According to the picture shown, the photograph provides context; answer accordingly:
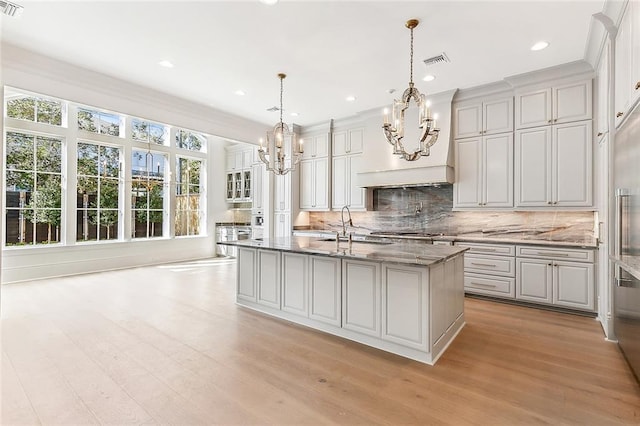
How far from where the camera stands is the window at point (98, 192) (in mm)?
6195

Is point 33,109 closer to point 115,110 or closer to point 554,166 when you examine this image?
point 115,110

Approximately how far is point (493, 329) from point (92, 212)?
23.9ft

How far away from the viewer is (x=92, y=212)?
636cm

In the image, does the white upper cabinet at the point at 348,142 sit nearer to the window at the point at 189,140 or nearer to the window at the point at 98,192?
the window at the point at 189,140

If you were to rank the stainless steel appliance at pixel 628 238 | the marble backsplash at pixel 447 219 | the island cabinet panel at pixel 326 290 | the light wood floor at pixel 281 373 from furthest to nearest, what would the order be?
the marble backsplash at pixel 447 219, the island cabinet panel at pixel 326 290, the stainless steel appliance at pixel 628 238, the light wood floor at pixel 281 373

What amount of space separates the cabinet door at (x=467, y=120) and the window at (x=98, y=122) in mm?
6667

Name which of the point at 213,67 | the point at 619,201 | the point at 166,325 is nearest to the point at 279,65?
the point at 213,67

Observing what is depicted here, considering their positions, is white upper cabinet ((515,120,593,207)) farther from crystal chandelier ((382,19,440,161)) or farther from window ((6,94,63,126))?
window ((6,94,63,126))

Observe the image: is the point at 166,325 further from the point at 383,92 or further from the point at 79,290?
the point at 383,92

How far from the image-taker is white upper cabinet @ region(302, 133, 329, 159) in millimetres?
6656

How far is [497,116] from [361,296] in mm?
3532

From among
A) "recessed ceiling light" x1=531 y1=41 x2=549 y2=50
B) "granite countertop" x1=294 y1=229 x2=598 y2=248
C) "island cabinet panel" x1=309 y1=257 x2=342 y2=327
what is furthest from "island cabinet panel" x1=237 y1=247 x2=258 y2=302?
"recessed ceiling light" x1=531 y1=41 x2=549 y2=50

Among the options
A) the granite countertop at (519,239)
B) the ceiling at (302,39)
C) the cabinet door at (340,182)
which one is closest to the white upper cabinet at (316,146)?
the cabinet door at (340,182)

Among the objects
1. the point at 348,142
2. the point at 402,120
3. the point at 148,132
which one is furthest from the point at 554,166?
the point at 148,132
